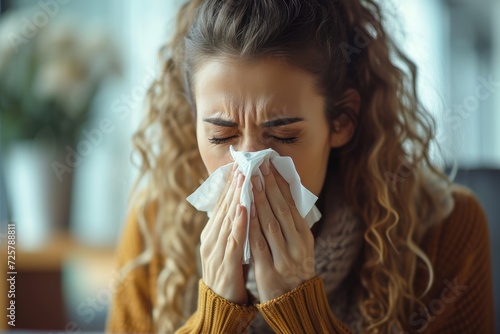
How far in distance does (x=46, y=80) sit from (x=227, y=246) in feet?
3.03

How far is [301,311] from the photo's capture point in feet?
2.95

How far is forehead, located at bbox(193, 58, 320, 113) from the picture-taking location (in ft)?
2.89

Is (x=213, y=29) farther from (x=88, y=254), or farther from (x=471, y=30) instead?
(x=471, y=30)

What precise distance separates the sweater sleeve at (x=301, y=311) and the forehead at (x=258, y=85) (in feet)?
0.89

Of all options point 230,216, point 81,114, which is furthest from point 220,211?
point 81,114

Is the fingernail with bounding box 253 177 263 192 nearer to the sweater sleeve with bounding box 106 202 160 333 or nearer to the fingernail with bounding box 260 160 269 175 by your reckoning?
the fingernail with bounding box 260 160 269 175

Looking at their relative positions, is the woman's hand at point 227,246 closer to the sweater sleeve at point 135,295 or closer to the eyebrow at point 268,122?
the eyebrow at point 268,122

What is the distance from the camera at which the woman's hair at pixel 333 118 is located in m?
0.91

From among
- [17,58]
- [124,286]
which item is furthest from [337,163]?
[17,58]

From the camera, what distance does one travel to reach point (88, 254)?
1.70m

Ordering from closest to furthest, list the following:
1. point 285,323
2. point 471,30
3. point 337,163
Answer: point 285,323, point 337,163, point 471,30

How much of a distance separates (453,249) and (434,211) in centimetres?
8

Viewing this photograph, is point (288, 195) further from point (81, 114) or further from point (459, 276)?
point (81, 114)

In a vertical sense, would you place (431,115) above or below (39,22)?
below
